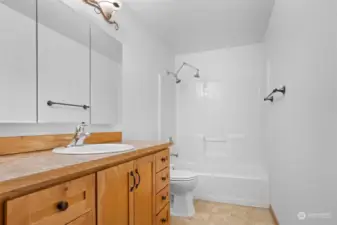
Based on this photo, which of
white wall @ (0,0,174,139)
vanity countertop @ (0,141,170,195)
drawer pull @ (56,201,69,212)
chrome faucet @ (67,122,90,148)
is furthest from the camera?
white wall @ (0,0,174,139)

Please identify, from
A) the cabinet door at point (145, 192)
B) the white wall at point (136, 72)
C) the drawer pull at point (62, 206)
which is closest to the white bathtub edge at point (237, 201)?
the white wall at point (136, 72)

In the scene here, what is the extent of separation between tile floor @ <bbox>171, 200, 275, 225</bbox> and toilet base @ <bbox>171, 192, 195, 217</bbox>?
0.23 ft

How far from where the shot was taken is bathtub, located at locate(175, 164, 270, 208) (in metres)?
2.83

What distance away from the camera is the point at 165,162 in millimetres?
1729

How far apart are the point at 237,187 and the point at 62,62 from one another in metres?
2.56

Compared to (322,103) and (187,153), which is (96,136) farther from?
(187,153)

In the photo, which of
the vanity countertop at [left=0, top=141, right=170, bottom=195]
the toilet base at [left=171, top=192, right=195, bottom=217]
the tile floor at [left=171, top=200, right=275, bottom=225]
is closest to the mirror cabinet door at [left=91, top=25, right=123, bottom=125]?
the vanity countertop at [left=0, top=141, right=170, bottom=195]

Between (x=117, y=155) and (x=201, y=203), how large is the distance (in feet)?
7.42

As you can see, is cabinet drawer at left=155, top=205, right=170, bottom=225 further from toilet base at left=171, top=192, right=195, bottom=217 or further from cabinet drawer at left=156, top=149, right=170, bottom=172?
toilet base at left=171, top=192, right=195, bottom=217

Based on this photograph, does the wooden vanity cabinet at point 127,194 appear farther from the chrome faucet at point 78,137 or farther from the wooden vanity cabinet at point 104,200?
the chrome faucet at point 78,137

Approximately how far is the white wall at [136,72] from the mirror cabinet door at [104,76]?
0.08 m

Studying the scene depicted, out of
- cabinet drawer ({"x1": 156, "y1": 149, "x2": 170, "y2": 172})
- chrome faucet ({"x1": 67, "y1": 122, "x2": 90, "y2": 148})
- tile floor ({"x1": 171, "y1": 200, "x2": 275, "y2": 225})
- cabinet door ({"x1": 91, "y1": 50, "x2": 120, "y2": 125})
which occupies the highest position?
cabinet door ({"x1": 91, "y1": 50, "x2": 120, "y2": 125})

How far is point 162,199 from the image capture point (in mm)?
1684

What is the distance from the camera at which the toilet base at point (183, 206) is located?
2.50 m
